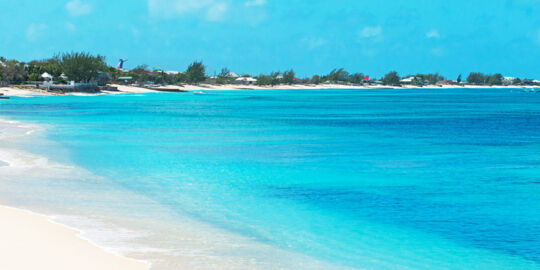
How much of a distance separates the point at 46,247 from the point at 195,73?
157m

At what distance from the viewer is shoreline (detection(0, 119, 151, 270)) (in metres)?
8.41

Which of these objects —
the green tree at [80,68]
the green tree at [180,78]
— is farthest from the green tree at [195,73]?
the green tree at [80,68]

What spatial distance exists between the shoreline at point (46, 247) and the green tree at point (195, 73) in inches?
6033

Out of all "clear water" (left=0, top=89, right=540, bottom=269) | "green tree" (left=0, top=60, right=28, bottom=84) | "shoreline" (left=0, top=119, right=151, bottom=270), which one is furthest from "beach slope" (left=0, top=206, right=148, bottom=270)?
"green tree" (left=0, top=60, right=28, bottom=84)

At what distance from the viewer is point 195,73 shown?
538 feet

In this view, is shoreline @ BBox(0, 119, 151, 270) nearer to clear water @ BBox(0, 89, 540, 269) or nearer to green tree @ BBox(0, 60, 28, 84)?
clear water @ BBox(0, 89, 540, 269)

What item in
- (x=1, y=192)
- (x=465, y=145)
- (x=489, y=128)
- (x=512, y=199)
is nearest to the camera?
(x=1, y=192)

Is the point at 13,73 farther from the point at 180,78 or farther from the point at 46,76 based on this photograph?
the point at 180,78

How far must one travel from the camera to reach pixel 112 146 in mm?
25172

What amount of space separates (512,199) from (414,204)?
253 centimetres

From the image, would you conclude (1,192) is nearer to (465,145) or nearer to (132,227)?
(132,227)

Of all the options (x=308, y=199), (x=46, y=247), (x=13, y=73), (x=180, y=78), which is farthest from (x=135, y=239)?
(x=180, y=78)

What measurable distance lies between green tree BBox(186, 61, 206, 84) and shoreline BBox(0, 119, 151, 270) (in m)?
153

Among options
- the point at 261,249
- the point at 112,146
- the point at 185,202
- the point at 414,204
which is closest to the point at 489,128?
the point at 112,146
